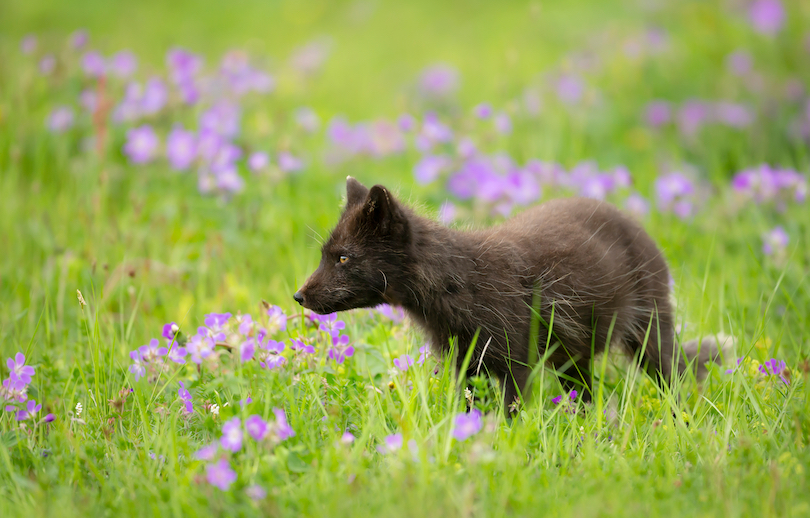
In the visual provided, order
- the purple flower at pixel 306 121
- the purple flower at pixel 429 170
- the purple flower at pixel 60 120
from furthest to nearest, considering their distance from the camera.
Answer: the purple flower at pixel 306 121 → the purple flower at pixel 60 120 → the purple flower at pixel 429 170

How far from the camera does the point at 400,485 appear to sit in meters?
2.19

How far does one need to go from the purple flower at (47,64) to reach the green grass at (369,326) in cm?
19

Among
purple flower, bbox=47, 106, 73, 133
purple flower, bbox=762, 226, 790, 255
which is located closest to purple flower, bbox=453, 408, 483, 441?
purple flower, bbox=762, 226, 790, 255

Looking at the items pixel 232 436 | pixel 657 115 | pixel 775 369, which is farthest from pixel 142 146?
pixel 657 115

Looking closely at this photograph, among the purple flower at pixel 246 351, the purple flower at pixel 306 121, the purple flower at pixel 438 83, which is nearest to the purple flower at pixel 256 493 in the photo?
the purple flower at pixel 246 351

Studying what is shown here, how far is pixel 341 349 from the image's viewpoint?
3141 mm

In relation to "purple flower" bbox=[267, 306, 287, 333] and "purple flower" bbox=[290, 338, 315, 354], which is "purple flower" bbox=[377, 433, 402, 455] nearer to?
"purple flower" bbox=[290, 338, 315, 354]

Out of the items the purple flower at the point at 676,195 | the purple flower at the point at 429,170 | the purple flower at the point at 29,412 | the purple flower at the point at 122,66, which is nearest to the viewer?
the purple flower at the point at 29,412

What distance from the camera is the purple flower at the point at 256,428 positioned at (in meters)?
2.28

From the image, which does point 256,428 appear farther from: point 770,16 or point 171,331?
point 770,16

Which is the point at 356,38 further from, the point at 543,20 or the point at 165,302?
the point at 165,302

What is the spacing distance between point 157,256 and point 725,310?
11.7 feet

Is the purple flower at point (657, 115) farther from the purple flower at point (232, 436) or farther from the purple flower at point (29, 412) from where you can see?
the purple flower at point (29, 412)

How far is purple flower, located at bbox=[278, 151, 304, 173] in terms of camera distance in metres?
5.23
